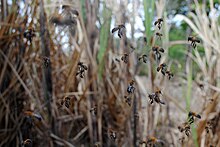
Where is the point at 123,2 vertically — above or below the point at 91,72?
above

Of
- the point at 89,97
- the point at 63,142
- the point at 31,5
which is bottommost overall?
the point at 63,142

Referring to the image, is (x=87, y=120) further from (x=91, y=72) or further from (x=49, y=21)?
(x=49, y=21)

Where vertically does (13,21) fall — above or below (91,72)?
above

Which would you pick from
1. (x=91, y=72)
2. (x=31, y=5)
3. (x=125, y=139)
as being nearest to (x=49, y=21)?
(x=31, y=5)

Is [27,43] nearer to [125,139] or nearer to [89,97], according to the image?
[89,97]

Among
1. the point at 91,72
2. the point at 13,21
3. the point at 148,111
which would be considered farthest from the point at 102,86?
the point at 13,21

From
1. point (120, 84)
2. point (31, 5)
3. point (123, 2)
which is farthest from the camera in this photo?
point (120, 84)

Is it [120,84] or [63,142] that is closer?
[63,142]

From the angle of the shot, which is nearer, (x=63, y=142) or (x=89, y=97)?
(x=63, y=142)

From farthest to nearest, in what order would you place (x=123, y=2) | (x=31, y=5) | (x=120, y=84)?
(x=120, y=84) → (x=123, y=2) → (x=31, y=5)
